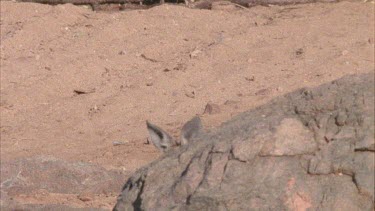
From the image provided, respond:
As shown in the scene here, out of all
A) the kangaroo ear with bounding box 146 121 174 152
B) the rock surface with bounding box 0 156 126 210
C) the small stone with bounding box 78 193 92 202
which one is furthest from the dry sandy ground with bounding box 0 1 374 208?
the kangaroo ear with bounding box 146 121 174 152

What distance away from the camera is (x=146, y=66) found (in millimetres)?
9047

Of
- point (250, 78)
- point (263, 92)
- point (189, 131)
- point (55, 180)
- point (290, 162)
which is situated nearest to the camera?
point (290, 162)

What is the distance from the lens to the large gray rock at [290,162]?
4.20 m

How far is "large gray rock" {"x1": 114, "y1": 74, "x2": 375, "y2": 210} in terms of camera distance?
4195 millimetres

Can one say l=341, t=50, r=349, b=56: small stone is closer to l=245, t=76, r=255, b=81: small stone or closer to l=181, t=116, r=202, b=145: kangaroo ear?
l=245, t=76, r=255, b=81: small stone

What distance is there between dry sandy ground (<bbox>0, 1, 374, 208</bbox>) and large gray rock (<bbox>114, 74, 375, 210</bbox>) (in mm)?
2491

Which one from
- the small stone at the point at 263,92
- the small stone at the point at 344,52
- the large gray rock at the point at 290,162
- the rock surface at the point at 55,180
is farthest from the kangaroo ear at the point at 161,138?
the small stone at the point at 344,52

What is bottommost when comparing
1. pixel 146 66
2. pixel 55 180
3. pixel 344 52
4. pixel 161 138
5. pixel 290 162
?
pixel 146 66

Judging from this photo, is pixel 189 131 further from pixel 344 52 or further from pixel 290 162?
pixel 344 52

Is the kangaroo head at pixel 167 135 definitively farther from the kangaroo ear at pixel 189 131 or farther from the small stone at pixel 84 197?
the small stone at pixel 84 197

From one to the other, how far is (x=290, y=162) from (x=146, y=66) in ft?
15.9

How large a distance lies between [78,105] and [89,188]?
1972mm

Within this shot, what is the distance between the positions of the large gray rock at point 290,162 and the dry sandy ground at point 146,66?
98.1 inches

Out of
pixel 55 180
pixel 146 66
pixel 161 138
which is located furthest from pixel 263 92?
pixel 161 138
